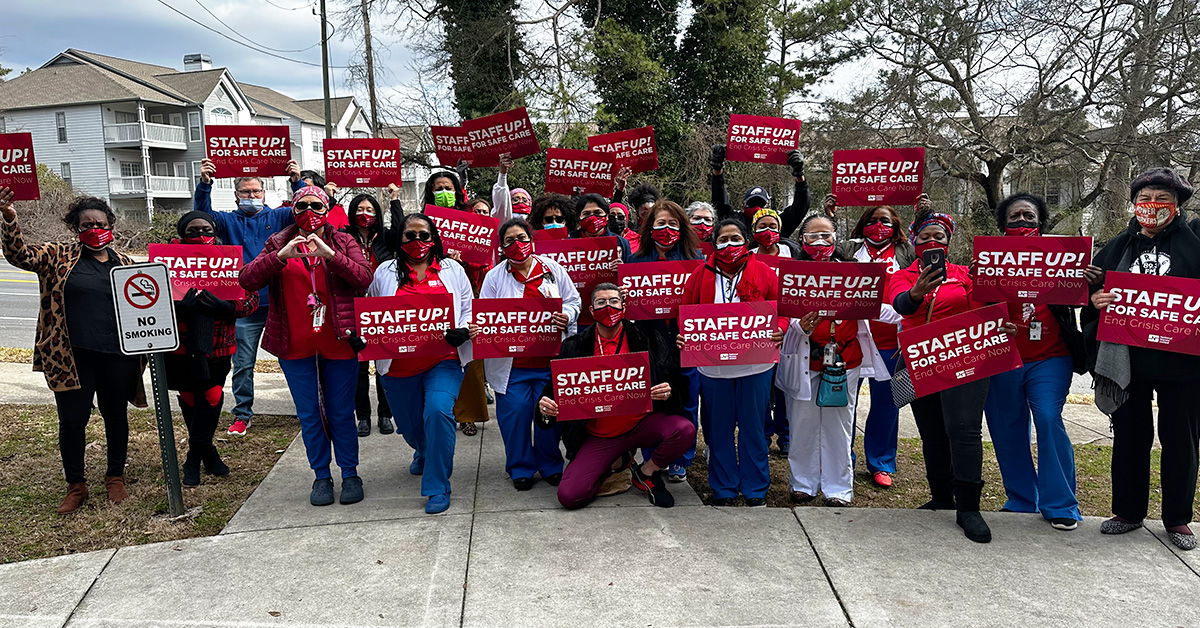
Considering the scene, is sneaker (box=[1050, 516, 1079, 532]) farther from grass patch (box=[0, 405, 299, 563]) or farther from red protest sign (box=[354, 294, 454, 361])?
grass patch (box=[0, 405, 299, 563])

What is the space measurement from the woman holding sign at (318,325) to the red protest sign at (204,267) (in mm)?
655

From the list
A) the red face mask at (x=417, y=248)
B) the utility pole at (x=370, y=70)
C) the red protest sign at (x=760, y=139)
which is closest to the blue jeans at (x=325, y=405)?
the red face mask at (x=417, y=248)

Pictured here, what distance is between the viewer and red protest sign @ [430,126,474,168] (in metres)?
8.26

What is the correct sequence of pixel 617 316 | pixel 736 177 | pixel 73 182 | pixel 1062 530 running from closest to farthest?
1. pixel 1062 530
2. pixel 617 316
3. pixel 736 177
4. pixel 73 182

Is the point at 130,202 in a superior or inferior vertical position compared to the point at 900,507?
superior

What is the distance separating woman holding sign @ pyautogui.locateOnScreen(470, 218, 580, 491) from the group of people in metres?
0.02

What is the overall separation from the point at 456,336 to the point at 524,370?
71cm

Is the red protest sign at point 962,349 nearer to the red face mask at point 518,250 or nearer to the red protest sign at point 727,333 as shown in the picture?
the red protest sign at point 727,333

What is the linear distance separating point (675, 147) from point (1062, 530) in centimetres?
1753

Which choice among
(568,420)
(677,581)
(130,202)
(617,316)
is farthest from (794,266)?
(130,202)

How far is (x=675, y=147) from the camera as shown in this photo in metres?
21.6

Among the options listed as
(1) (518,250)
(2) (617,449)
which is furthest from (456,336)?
(2) (617,449)

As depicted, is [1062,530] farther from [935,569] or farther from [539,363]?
[539,363]

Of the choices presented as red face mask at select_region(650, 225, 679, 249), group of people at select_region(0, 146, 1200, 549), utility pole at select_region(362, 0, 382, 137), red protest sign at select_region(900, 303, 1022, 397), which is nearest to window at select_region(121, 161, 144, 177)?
utility pole at select_region(362, 0, 382, 137)
